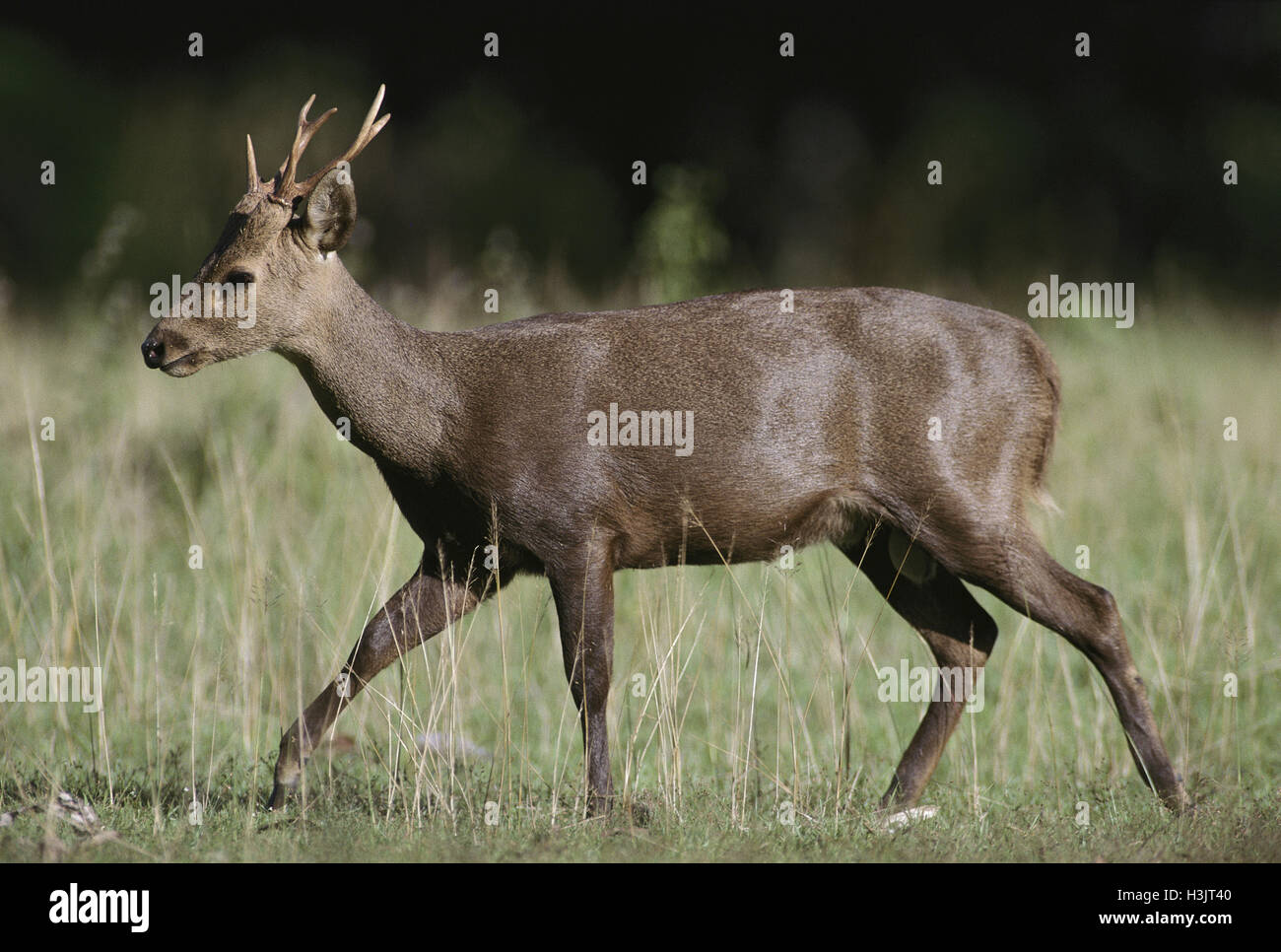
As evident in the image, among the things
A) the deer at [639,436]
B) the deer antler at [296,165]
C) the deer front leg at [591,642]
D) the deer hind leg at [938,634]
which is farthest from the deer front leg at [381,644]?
the deer hind leg at [938,634]

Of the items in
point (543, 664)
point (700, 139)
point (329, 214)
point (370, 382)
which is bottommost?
point (543, 664)

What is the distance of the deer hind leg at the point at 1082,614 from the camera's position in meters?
6.42

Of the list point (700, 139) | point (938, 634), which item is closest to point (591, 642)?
point (938, 634)

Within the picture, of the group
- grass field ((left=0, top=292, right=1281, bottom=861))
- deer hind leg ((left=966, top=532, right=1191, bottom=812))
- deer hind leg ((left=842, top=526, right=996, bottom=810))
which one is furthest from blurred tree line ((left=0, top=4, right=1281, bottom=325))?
deer hind leg ((left=966, top=532, right=1191, bottom=812))

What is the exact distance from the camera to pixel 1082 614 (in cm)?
644

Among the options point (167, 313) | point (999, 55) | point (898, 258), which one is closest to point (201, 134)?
point (898, 258)

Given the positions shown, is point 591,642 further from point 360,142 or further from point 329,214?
point 360,142

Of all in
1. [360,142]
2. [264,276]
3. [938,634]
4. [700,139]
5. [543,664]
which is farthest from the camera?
[700,139]

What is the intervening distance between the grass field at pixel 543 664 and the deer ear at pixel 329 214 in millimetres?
1288

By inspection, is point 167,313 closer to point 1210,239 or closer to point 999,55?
point 1210,239

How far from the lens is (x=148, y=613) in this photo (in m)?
8.62

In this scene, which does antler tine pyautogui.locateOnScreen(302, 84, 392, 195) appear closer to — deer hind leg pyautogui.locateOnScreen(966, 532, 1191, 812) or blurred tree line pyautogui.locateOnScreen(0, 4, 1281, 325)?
deer hind leg pyautogui.locateOnScreen(966, 532, 1191, 812)

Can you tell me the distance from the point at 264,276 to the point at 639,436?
1388 millimetres

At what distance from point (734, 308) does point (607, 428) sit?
2.29ft
